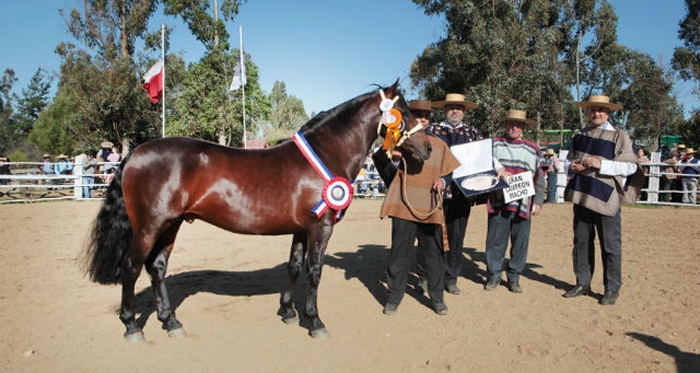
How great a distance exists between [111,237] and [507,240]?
14.1 ft

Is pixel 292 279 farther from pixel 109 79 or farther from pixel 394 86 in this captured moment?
pixel 109 79

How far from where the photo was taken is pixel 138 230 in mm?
3709

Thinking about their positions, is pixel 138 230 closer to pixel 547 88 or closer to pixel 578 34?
pixel 547 88

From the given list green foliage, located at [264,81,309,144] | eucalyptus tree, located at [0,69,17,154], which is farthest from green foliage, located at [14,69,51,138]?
green foliage, located at [264,81,309,144]

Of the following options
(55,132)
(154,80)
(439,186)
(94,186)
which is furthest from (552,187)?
(55,132)

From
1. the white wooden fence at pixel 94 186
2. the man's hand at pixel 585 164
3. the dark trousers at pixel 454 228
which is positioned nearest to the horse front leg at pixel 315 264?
the dark trousers at pixel 454 228

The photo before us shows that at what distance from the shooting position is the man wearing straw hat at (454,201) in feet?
16.5

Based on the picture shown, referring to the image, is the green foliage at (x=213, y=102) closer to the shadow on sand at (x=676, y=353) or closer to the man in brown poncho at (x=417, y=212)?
the man in brown poncho at (x=417, y=212)

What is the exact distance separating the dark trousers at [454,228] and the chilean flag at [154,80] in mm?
13680

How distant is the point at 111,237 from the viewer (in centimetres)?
389

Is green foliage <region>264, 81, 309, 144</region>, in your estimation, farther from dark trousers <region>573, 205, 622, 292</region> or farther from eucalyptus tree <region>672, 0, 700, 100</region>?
dark trousers <region>573, 205, 622, 292</region>

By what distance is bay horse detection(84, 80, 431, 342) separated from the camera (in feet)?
12.1

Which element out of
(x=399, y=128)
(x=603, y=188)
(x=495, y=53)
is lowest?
(x=603, y=188)

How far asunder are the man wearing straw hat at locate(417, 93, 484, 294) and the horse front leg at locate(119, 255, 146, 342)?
3.11 meters
